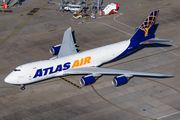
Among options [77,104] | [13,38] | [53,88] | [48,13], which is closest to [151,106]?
[77,104]

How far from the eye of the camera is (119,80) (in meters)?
49.2

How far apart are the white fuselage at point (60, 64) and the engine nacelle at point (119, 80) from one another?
22.9ft

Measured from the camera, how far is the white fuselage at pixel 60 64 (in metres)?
48.4

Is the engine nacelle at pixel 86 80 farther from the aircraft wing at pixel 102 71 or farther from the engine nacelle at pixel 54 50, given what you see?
the engine nacelle at pixel 54 50

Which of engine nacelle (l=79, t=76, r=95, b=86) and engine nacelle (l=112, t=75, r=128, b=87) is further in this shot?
engine nacelle (l=79, t=76, r=95, b=86)

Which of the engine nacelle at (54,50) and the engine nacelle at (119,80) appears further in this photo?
the engine nacelle at (54,50)

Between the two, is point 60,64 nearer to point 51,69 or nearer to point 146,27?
point 51,69

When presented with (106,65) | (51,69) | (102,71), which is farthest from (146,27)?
(51,69)

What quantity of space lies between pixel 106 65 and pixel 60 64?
1143 centimetres

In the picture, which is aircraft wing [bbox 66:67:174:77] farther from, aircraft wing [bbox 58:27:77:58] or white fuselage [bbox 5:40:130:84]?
aircraft wing [bbox 58:27:77:58]

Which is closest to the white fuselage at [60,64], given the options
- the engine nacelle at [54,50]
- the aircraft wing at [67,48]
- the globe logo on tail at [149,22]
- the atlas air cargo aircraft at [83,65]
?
the atlas air cargo aircraft at [83,65]

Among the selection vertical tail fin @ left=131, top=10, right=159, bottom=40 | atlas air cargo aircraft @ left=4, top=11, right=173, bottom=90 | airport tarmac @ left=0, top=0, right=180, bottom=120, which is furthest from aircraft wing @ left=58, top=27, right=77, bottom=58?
vertical tail fin @ left=131, top=10, right=159, bottom=40

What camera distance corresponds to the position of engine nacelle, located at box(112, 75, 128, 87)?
161 ft

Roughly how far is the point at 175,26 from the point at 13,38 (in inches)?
1759
